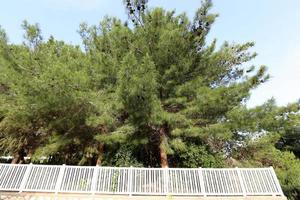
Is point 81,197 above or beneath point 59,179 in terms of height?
beneath

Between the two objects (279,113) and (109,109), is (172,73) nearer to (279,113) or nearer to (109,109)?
(109,109)

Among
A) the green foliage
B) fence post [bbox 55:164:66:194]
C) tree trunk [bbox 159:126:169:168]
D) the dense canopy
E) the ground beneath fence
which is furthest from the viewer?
the green foliage

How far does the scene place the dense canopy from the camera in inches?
298

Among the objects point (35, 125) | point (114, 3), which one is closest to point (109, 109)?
point (35, 125)

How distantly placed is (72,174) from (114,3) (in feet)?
23.0

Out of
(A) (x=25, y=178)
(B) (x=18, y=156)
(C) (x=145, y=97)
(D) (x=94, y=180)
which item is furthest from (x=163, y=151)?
(B) (x=18, y=156)

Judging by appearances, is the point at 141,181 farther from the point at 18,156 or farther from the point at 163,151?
the point at 18,156

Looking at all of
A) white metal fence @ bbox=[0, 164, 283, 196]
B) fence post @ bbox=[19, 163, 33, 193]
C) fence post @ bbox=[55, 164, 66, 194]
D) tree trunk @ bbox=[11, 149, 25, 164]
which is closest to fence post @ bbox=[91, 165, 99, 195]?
white metal fence @ bbox=[0, 164, 283, 196]

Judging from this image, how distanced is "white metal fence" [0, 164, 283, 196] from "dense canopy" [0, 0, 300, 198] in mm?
1106

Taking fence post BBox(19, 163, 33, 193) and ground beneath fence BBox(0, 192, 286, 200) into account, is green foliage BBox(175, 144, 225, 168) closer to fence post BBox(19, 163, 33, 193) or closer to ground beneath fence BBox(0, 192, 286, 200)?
ground beneath fence BBox(0, 192, 286, 200)

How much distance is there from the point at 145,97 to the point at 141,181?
2501mm

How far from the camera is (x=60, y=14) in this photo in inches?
414

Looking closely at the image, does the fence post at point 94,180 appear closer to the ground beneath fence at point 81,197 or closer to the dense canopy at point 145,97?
the ground beneath fence at point 81,197

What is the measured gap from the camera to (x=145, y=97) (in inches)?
294
